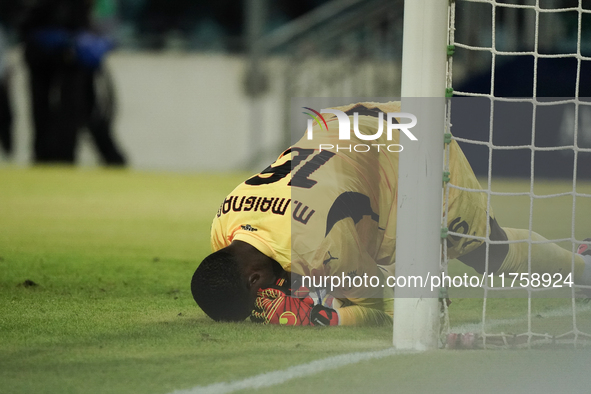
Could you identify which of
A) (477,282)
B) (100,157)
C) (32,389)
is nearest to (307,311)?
(32,389)

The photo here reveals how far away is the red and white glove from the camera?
8.42ft

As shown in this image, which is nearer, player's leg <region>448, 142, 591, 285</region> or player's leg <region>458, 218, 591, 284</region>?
player's leg <region>448, 142, 591, 285</region>

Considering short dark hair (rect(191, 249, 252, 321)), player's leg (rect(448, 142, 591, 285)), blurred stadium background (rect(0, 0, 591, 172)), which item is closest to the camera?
short dark hair (rect(191, 249, 252, 321))

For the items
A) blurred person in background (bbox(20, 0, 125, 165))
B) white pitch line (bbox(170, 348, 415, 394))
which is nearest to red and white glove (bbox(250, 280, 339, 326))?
white pitch line (bbox(170, 348, 415, 394))

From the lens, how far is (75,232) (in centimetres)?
519

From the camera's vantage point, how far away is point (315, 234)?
2.46 meters

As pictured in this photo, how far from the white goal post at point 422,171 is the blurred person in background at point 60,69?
930 centimetres

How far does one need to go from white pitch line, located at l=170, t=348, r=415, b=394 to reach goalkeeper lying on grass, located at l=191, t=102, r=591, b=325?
0.39 metres

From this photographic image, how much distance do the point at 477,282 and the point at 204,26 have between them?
9.79 meters

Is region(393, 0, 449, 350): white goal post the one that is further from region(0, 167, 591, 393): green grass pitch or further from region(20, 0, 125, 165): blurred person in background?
region(20, 0, 125, 165): blurred person in background

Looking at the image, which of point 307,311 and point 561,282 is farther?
point 561,282

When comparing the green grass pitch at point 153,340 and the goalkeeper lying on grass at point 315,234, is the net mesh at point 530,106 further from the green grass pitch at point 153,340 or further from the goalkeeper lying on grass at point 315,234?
the goalkeeper lying on grass at point 315,234

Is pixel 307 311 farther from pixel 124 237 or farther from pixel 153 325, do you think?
pixel 124 237

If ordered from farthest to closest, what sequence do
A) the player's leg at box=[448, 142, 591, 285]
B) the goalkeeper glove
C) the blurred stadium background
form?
the blurred stadium background
the player's leg at box=[448, 142, 591, 285]
the goalkeeper glove
